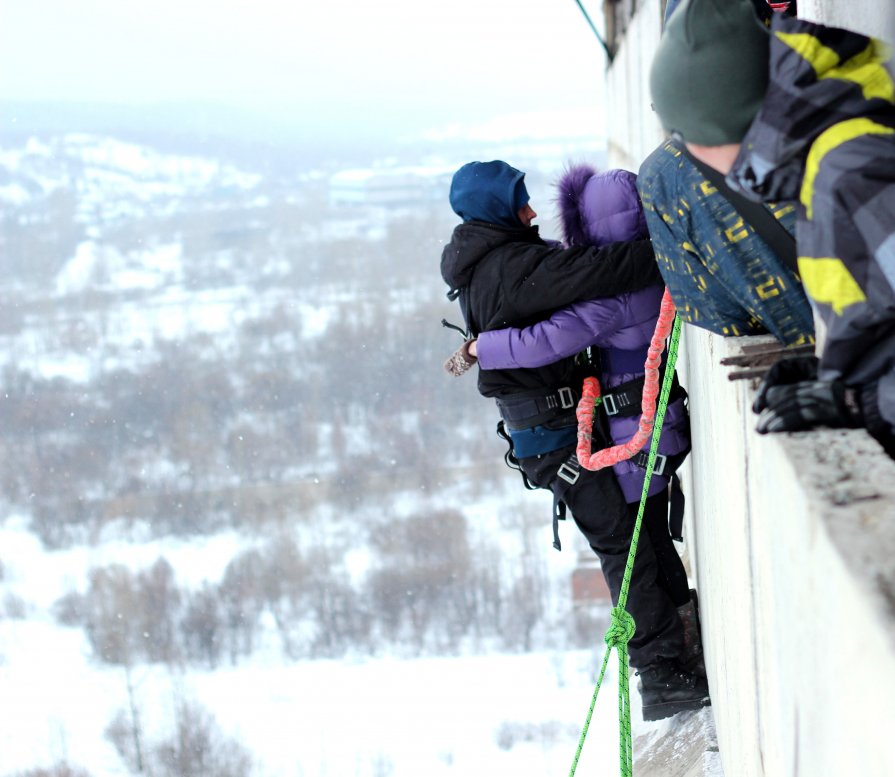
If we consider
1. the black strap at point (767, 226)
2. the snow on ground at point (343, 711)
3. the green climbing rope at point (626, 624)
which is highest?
the black strap at point (767, 226)

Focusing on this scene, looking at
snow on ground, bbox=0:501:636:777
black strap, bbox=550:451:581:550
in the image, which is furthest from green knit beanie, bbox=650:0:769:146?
snow on ground, bbox=0:501:636:777

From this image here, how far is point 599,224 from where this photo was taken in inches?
101

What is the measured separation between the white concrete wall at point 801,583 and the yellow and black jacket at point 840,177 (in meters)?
0.10

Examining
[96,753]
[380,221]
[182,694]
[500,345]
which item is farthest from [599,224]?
[380,221]

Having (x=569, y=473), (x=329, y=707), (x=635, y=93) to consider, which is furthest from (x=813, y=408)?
(x=329, y=707)

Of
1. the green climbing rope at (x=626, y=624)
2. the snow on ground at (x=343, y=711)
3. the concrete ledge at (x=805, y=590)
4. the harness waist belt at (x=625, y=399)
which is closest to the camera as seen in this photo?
the concrete ledge at (x=805, y=590)

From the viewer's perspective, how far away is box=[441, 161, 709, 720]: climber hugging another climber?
2.53 meters

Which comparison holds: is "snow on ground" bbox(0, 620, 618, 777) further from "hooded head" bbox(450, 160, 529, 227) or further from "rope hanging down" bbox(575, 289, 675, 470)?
"hooded head" bbox(450, 160, 529, 227)

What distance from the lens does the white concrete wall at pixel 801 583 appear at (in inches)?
33.9

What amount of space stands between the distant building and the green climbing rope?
67.6m

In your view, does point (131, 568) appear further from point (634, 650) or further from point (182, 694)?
point (634, 650)

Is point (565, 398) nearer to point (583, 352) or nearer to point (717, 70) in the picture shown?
point (583, 352)

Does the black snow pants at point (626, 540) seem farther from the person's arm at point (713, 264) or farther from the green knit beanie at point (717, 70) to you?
the green knit beanie at point (717, 70)

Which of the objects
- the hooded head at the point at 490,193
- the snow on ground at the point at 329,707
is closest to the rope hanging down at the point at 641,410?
the hooded head at the point at 490,193
